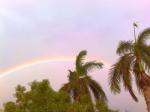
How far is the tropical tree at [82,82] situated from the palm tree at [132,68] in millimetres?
10050

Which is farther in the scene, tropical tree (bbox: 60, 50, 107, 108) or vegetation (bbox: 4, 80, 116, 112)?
tropical tree (bbox: 60, 50, 107, 108)

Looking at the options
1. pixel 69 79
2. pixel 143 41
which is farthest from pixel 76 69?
pixel 143 41

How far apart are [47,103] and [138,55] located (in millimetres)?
8386

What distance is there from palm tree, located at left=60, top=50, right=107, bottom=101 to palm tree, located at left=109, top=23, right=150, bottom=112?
10050 mm

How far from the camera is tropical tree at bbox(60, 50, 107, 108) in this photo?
48250 mm

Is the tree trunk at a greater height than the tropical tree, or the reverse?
the tropical tree

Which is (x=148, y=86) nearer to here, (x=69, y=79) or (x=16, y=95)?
(x=16, y=95)

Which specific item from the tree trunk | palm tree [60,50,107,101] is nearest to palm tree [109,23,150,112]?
the tree trunk

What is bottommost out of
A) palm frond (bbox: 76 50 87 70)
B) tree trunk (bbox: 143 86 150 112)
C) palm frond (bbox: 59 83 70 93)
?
tree trunk (bbox: 143 86 150 112)

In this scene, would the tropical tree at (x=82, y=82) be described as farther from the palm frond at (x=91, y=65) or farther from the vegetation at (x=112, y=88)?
the vegetation at (x=112, y=88)

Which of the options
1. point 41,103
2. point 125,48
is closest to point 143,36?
point 125,48

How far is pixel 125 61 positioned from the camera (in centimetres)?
3728

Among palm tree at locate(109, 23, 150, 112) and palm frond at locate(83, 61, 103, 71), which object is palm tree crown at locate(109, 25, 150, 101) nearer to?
palm tree at locate(109, 23, 150, 112)

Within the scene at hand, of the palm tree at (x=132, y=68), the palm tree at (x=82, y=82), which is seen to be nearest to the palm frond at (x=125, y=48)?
the palm tree at (x=132, y=68)
